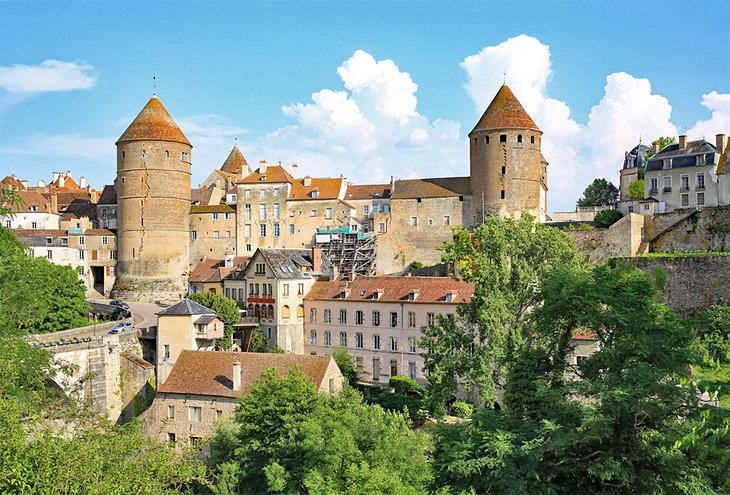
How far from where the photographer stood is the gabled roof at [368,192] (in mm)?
55688

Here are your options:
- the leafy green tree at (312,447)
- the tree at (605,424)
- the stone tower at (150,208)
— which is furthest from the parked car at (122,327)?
the tree at (605,424)

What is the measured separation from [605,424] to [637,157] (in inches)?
2159

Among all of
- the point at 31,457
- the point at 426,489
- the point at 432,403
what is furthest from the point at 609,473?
the point at 432,403

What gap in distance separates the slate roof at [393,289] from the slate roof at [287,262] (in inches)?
58.8

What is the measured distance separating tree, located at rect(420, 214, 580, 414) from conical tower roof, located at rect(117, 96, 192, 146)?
1312 inches

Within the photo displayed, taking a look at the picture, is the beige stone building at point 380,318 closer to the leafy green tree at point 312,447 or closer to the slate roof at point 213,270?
the slate roof at point 213,270

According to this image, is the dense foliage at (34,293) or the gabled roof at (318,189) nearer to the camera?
the dense foliage at (34,293)

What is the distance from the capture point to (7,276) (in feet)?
76.6

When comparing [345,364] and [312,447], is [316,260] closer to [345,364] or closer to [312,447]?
[345,364]

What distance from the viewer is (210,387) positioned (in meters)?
29.3

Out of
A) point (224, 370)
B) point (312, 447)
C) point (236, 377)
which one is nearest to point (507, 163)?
point (224, 370)

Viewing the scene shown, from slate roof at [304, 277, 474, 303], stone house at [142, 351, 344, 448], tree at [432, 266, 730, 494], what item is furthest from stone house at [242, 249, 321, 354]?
tree at [432, 266, 730, 494]

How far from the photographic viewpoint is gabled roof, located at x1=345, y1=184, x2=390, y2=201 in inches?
2192

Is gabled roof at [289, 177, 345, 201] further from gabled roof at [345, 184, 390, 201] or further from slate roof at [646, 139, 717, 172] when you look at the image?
slate roof at [646, 139, 717, 172]
